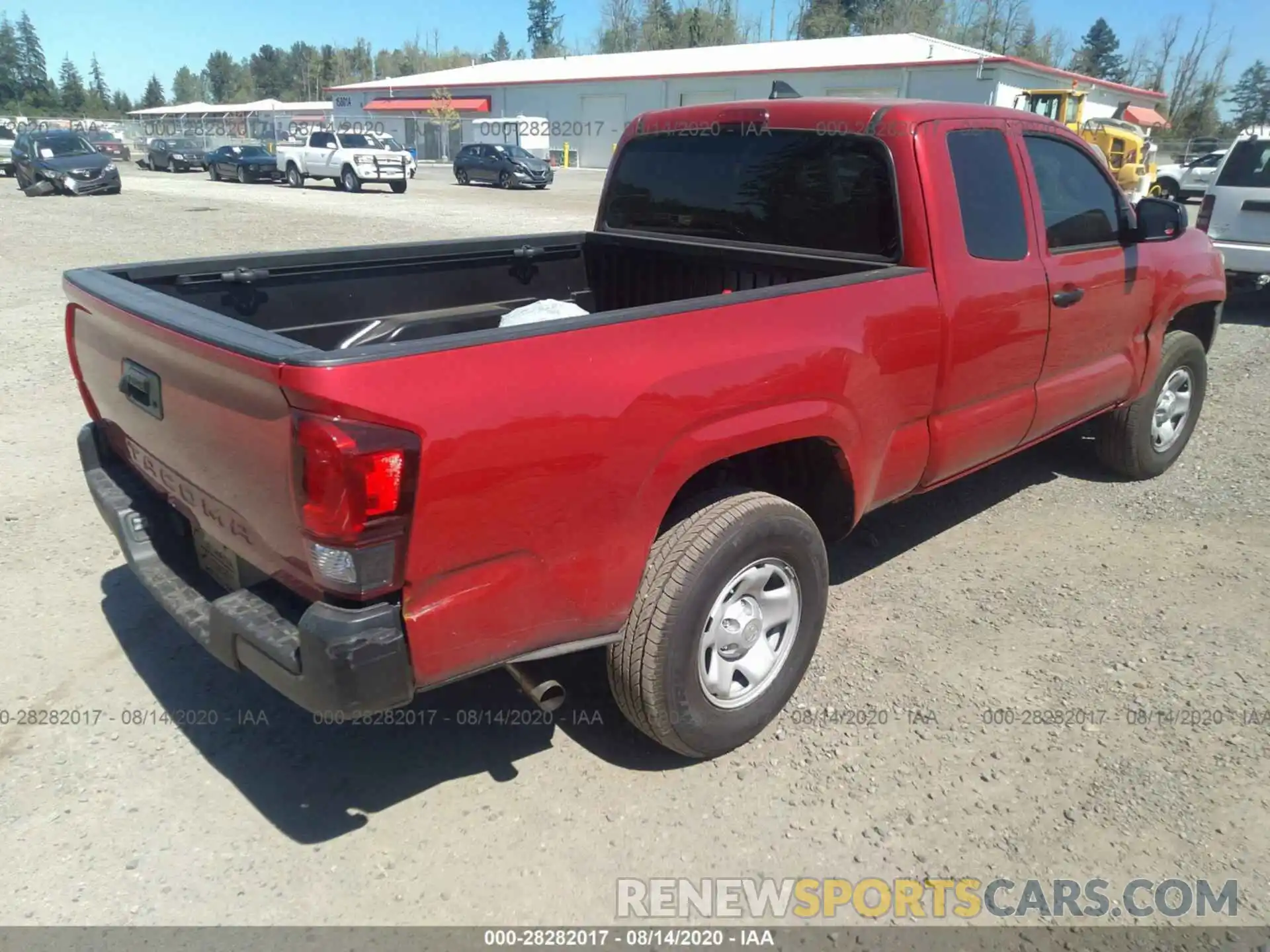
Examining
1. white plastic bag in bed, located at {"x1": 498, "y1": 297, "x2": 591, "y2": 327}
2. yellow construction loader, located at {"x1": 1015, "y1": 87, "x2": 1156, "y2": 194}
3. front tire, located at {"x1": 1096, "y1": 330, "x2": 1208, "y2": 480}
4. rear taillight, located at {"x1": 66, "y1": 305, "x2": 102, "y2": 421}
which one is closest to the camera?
rear taillight, located at {"x1": 66, "y1": 305, "x2": 102, "y2": 421}

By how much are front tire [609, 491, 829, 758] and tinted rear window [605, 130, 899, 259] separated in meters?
1.27

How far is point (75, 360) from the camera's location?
337 cm

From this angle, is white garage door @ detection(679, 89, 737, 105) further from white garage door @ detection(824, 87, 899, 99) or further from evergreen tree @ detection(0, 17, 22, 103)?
evergreen tree @ detection(0, 17, 22, 103)

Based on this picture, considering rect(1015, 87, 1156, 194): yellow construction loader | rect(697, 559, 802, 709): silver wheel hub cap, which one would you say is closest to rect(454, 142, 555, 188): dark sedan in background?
rect(1015, 87, 1156, 194): yellow construction loader

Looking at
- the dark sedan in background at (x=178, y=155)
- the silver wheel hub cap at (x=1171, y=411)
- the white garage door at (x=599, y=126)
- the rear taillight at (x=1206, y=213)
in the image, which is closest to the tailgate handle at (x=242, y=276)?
the silver wheel hub cap at (x=1171, y=411)

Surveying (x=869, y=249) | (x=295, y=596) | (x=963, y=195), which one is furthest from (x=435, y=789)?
(x=963, y=195)

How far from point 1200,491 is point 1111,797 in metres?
3.10

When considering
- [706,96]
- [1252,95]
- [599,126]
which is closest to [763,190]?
[706,96]

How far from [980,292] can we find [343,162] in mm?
27963

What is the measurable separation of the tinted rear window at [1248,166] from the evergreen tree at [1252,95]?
91.9m

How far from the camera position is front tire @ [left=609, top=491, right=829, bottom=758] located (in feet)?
8.80

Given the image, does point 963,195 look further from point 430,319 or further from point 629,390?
point 430,319

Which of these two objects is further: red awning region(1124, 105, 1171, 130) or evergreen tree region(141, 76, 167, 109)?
evergreen tree region(141, 76, 167, 109)

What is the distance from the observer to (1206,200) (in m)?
9.77
